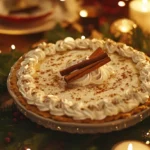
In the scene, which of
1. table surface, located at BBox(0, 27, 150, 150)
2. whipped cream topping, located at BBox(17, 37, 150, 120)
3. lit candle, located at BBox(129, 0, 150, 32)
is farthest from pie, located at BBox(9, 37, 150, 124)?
lit candle, located at BBox(129, 0, 150, 32)

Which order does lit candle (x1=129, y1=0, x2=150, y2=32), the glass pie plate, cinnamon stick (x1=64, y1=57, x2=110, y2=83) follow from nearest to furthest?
the glass pie plate
cinnamon stick (x1=64, y1=57, x2=110, y2=83)
lit candle (x1=129, y1=0, x2=150, y2=32)

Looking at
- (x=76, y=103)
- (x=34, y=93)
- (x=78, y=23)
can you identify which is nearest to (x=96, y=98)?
(x=76, y=103)

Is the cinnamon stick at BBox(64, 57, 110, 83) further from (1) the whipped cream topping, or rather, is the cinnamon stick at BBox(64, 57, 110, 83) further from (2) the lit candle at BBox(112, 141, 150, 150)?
(2) the lit candle at BBox(112, 141, 150, 150)

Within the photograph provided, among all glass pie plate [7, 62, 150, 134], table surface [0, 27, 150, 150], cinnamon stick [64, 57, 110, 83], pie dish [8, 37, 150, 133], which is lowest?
table surface [0, 27, 150, 150]

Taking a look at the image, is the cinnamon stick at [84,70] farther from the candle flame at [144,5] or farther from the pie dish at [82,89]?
the candle flame at [144,5]

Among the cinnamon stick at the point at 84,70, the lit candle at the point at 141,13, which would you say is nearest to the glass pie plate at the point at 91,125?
the cinnamon stick at the point at 84,70

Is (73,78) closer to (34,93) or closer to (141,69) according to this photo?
(34,93)
